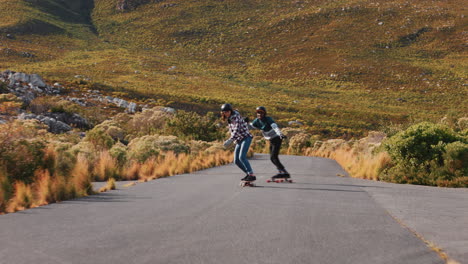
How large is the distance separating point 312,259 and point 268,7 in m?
163

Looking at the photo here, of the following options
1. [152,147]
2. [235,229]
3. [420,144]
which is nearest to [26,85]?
[152,147]

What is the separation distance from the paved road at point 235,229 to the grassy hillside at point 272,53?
49.1 m

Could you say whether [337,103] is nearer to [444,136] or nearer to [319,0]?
[444,136]

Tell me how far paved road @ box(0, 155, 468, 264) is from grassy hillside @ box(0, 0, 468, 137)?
49.1 metres

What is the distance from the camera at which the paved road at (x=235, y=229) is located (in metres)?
5.71

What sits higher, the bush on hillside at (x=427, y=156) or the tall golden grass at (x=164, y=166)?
the bush on hillside at (x=427, y=156)

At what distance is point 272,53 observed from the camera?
130000mm

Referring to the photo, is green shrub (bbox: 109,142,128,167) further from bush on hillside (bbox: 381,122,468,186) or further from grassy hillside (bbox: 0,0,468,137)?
grassy hillside (bbox: 0,0,468,137)

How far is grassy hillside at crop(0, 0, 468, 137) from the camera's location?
8694cm

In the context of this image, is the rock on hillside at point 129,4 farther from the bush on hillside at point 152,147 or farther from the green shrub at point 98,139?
the green shrub at point 98,139

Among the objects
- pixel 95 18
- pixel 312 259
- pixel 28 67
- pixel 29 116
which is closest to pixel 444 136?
pixel 312 259

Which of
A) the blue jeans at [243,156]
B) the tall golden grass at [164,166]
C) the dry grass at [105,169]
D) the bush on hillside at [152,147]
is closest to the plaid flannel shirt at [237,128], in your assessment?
the blue jeans at [243,156]

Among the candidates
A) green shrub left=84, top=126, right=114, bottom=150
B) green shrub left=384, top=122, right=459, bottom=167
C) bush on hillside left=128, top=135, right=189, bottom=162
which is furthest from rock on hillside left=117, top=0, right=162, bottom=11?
green shrub left=384, top=122, right=459, bottom=167

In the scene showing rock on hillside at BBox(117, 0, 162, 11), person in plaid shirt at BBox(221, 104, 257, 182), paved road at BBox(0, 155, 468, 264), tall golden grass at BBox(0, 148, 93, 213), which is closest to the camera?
paved road at BBox(0, 155, 468, 264)
